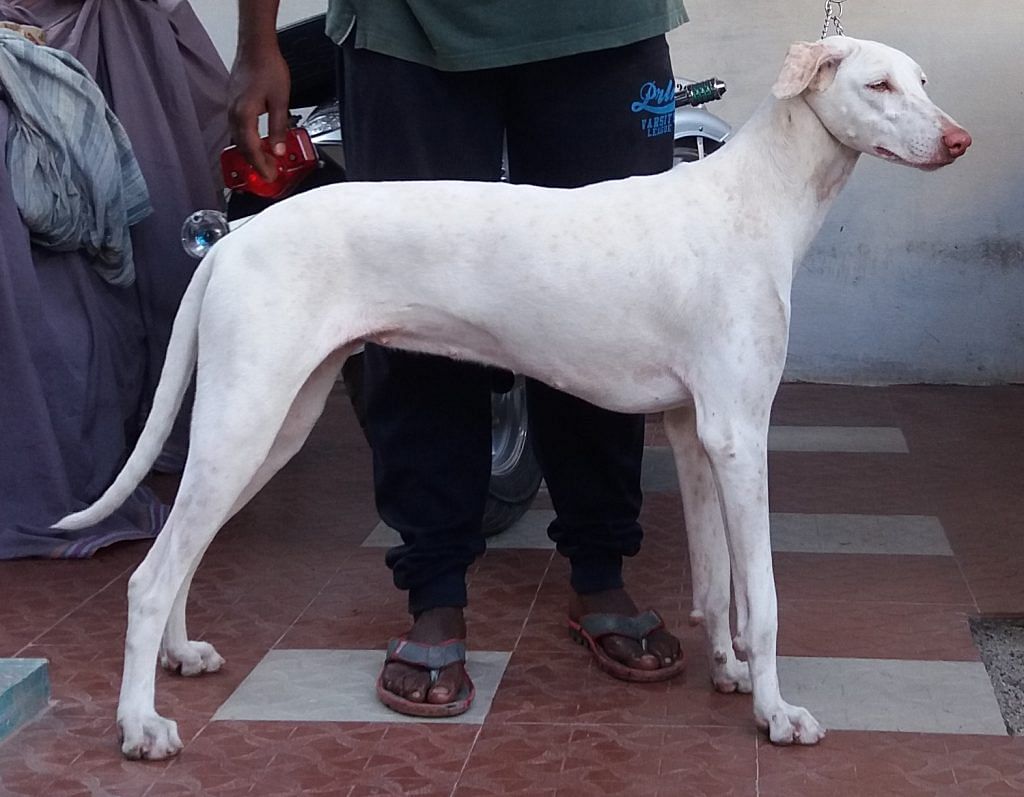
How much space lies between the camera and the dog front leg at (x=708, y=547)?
3076 millimetres

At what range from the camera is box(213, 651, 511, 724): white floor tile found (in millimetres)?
3031

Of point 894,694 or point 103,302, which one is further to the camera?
point 103,302

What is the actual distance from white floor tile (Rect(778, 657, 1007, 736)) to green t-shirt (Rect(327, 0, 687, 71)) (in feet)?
4.51

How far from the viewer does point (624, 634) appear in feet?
10.6

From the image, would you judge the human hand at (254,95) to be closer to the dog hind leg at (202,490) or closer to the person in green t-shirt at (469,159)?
the person in green t-shirt at (469,159)

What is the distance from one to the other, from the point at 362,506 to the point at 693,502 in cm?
180

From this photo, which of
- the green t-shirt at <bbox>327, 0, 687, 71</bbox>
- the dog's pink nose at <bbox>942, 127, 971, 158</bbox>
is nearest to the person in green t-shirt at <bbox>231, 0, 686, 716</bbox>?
the green t-shirt at <bbox>327, 0, 687, 71</bbox>

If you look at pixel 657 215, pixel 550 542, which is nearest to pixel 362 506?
pixel 550 542

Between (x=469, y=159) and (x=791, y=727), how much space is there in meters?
1.32

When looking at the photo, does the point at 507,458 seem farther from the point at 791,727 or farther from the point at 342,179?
the point at 791,727

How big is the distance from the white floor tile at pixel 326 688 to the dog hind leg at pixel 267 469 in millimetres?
125

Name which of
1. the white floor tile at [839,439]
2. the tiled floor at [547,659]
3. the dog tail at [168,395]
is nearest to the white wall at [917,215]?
the white floor tile at [839,439]

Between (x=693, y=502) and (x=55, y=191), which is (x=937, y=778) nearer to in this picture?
(x=693, y=502)

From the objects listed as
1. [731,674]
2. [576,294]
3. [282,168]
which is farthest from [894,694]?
[282,168]
